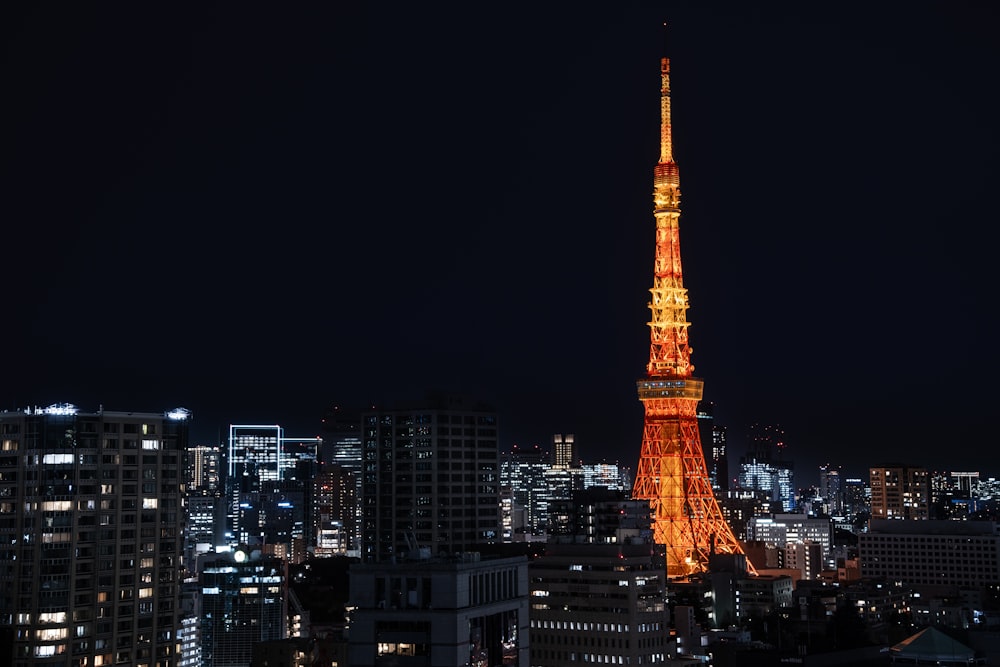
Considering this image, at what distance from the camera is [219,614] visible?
55031mm

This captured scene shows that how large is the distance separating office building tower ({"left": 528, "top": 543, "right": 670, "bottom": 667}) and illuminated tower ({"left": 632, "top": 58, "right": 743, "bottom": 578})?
2057cm

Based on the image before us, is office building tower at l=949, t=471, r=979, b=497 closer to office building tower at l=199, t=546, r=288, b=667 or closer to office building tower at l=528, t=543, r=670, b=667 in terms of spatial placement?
office building tower at l=199, t=546, r=288, b=667

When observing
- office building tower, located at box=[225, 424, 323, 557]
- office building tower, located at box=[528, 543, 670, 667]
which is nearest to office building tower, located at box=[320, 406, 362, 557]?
office building tower, located at box=[225, 424, 323, 557]

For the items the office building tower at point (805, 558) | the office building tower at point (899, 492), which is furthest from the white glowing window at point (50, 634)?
the office building tower at point (899, 492)

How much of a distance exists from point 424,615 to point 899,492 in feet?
338

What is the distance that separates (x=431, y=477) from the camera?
63375 mm

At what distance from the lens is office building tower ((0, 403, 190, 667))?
3372cm

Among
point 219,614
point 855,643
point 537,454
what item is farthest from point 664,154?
point 537,454

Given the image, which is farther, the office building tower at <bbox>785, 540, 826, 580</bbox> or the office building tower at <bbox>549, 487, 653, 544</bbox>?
the office building tower at <bbox>785, 540, 826, 580</bbox>

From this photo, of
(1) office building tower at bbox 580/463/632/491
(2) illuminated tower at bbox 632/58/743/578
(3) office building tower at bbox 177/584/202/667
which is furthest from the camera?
(1) office building tower at bbox 580/463/632/491

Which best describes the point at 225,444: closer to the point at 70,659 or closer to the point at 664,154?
the point at 664,154

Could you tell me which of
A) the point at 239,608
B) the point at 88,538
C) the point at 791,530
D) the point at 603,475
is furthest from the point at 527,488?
the point at 88,538

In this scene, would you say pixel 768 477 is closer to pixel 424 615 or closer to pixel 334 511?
pixel 334 511

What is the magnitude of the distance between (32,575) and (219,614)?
21.9 meters
